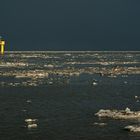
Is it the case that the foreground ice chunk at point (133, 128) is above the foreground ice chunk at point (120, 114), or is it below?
below

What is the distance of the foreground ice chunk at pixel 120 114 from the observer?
35438mm

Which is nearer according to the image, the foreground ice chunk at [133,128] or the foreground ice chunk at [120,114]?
the foreground ice chunk at [133,128]

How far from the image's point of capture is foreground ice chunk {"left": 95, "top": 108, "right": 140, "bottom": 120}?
3544 cm

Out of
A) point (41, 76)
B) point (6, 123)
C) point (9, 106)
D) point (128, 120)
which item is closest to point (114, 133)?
point (128, 120)

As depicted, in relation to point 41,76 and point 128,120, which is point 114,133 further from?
point 41,76

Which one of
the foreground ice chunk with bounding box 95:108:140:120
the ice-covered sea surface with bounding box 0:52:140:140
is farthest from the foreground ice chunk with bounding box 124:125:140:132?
the foreground ice chunk with bounding box 95:108:140:120

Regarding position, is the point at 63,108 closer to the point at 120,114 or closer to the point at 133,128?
the point at 120,114

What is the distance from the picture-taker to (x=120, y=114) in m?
36.3

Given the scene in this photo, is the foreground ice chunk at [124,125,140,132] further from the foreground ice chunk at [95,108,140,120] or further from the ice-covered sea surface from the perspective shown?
the foreground ice chunk at [95,108,140,120]

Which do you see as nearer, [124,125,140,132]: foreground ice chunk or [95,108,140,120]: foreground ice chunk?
[124,125,140,132]: foreground ice chunk

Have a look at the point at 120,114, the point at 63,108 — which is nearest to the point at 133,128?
the point at 120,114

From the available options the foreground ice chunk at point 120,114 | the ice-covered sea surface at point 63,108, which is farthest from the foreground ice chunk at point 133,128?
the foreground ice chunk at point 120,114

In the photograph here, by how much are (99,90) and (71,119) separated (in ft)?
64.0

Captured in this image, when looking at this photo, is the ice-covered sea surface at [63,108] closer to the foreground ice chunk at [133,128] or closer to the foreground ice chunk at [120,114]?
the foreground ice chunk at [133,128]
